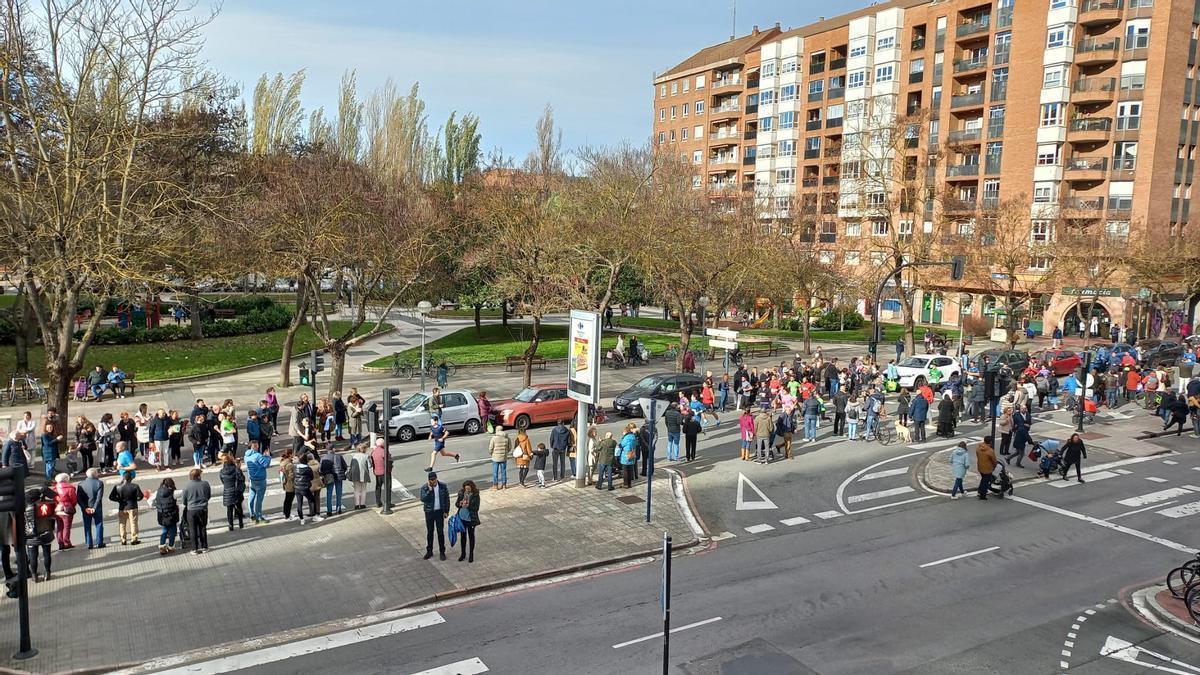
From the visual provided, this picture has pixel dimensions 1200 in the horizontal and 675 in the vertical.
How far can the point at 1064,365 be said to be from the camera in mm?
37938

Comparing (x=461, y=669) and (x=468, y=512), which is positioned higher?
(x=468, y=512)

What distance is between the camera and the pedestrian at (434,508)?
14641 mm

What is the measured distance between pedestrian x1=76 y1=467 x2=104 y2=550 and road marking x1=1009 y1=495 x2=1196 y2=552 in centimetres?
1920

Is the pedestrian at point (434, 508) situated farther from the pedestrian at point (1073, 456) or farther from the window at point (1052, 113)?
the window at point (1052, 113)

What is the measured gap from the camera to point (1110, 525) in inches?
694

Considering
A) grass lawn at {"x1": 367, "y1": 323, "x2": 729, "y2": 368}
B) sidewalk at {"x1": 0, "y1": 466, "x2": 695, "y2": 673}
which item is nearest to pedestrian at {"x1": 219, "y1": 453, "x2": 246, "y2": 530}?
sidewalk at {"x1": 0, "y1": 466, "x2": 695, "y2": 673}

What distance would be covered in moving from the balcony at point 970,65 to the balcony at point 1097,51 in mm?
6695

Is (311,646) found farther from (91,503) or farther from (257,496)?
(91,503)

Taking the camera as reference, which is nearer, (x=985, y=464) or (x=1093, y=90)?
(x=985, y=464)

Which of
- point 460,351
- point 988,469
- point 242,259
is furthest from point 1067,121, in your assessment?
point 242,259

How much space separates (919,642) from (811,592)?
2.12 metres

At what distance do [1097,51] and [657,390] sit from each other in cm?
4725

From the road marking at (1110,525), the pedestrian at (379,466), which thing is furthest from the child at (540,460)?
the road marking at (1110,525)

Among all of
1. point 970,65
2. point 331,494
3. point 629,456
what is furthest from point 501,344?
point 970,65
